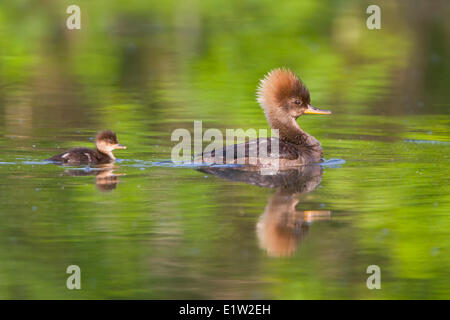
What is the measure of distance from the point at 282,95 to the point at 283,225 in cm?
370

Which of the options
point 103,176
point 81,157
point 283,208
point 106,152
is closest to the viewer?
point 283,208

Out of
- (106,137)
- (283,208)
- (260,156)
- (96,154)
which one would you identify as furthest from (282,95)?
(283,208)

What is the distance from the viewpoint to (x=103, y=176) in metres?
10.5

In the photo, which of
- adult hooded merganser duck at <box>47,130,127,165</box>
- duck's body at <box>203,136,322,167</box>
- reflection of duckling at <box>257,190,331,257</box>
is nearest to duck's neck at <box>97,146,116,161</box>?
adult hooded merganser duck at <box>47,130,127,165</box>

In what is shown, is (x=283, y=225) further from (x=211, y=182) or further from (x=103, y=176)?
(x=103, y=176)

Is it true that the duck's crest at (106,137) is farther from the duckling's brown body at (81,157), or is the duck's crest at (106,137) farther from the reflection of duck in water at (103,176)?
the reflection of duck in water at (103,176)

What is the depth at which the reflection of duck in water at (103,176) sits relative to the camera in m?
9.92

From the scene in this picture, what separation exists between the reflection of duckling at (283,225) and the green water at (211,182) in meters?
0.02

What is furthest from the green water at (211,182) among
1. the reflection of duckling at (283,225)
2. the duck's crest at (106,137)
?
the duck's crest at (106,137)

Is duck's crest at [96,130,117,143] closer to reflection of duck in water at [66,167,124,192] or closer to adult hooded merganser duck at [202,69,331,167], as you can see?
reflection of duck in water at [66,167,124,192]

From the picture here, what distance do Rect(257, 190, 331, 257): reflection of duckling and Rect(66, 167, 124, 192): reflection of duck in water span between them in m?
1.60
